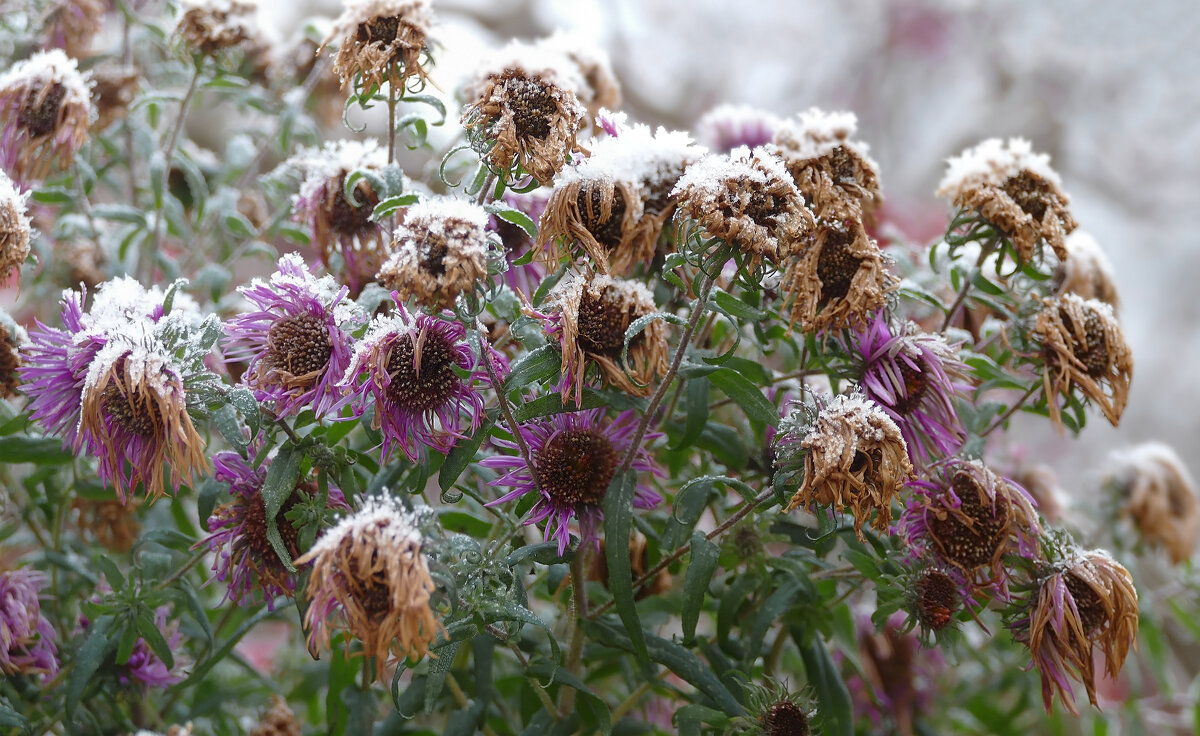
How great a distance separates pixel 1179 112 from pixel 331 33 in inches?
128

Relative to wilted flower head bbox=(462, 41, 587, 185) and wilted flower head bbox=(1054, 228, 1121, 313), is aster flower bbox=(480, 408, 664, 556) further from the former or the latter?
wilted flower head bbox=(1054, 228, 1121, 313)

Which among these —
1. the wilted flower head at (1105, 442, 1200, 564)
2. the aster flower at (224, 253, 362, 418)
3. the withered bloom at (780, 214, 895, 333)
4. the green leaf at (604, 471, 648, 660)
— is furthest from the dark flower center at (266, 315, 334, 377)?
the wilted flower head at (1105, 442, 1200, 564)

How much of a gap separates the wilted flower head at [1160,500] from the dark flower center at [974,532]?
2.00 ft

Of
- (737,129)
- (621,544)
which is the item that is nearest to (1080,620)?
(621,544)

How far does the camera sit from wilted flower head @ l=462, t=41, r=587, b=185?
0.59 metres

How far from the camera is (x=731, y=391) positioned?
0.66m

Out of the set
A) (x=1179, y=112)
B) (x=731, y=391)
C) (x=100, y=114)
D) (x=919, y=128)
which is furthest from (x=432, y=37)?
(x=1179, y=112)

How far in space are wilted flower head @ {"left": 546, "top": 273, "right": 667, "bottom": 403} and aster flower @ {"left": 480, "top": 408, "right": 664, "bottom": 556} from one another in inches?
2.9

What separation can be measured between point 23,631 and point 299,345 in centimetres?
37

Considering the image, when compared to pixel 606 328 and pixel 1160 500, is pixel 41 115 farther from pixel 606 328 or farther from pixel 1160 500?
pixel 1160 500

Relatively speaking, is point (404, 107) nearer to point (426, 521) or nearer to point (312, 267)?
point (312, 267)

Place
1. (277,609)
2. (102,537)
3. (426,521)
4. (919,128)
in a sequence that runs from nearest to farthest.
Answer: (426,521), (277,609), (102,537), (919,128)

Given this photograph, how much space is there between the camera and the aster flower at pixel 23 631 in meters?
0.74

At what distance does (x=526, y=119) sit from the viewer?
605mm
